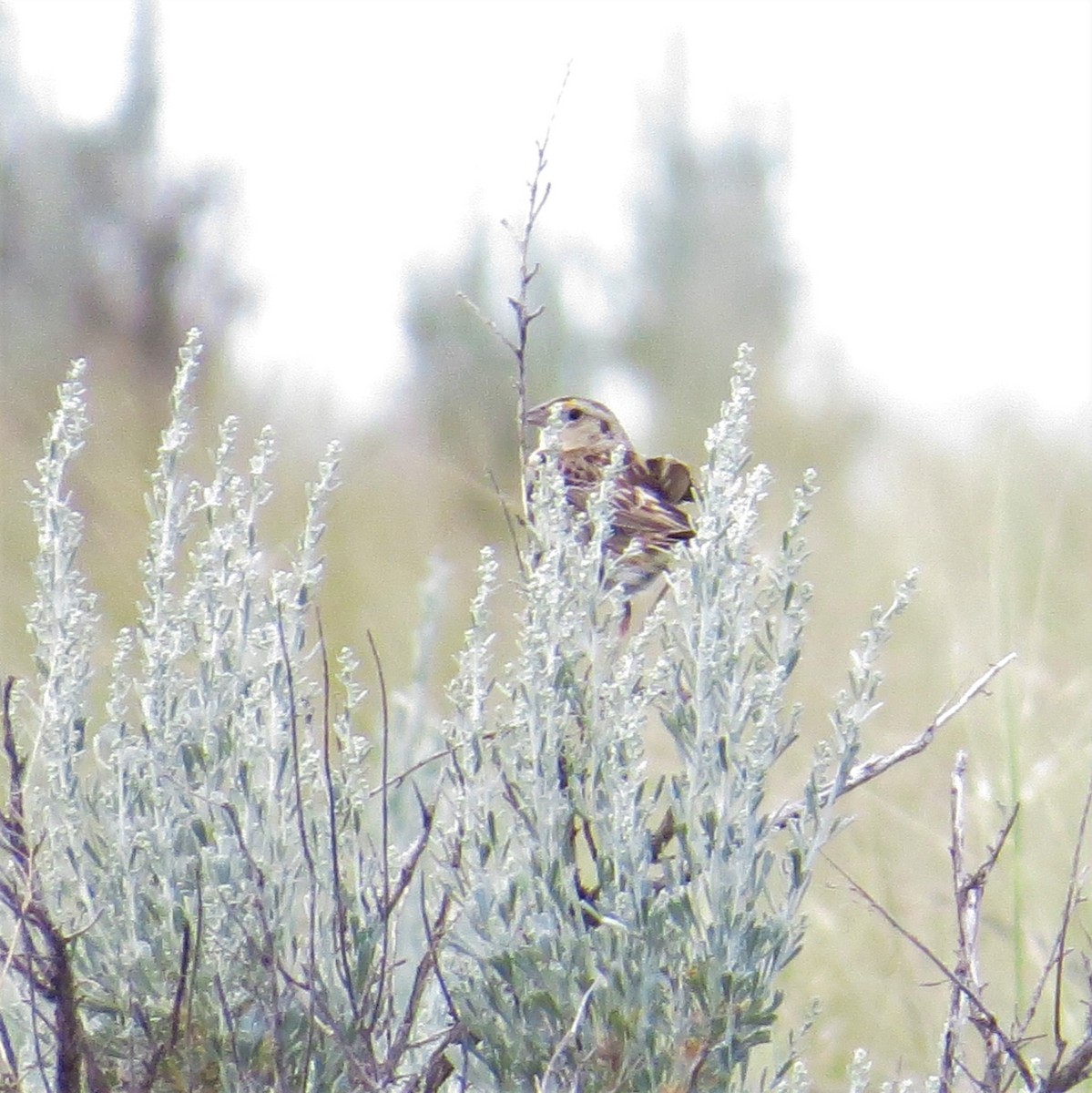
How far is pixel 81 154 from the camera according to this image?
16641 millimetres

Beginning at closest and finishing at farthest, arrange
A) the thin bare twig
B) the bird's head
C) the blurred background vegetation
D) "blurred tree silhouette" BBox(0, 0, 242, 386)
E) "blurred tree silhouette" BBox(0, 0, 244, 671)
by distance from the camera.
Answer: the thin bare twig, the bird's head, the blurred background vegetation, "blurred tree silhouette" BBox(0, 0, 244, 671), "blurred tree silhouette" BBox(0, 0, 242, 386)

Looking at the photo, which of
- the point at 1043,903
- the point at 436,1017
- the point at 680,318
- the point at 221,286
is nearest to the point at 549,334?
the point at 221,286

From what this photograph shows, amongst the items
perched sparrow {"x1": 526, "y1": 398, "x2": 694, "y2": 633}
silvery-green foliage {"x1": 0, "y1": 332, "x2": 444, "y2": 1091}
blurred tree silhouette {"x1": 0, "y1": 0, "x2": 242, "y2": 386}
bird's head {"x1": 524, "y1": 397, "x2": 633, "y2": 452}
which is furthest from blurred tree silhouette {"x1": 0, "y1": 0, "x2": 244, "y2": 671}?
silvery-green foliage {"x1": 0, "y1": 332, "x2": 444, "y2": 1091}

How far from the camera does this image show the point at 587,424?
12.9 feet

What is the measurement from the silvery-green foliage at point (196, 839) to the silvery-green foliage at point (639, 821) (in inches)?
4.7

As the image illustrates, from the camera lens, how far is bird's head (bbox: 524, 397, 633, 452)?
358 centimetres

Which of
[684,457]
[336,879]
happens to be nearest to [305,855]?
[336,879]

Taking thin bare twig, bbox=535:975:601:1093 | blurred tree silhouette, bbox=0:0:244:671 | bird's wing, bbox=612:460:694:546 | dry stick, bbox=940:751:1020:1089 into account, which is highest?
blurred tree silhouette, bbox=0:0:244:671

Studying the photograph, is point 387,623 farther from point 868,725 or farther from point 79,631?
point 79,631

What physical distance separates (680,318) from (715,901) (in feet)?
72.9

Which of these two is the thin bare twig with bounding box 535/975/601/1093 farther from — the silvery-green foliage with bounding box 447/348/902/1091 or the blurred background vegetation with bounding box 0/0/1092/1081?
the blurred background vegetation with bounding box 0/0/1092/1081

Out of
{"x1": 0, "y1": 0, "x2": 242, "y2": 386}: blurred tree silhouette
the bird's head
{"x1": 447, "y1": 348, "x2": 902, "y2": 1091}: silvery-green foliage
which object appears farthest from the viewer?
{"x1": 0, "y1": 0, "x2": 242, "y2": 386}: blurred tree silhouette

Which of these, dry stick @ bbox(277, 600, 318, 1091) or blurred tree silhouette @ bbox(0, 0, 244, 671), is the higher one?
blurred tree silhouette @ bbox(0, 0, 244, 671)

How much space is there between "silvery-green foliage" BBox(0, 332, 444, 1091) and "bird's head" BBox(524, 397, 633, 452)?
1.60 m
